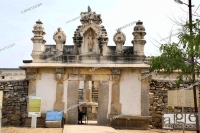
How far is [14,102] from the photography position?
1427 centimetres

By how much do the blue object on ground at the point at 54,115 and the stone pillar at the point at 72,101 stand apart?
23.7 inches

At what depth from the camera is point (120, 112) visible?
1352 cm

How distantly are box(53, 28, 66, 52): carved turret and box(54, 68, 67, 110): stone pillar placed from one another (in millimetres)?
1206

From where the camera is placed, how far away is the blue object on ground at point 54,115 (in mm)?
13016

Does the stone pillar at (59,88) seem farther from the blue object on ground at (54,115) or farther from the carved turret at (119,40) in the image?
the carved turret at (119,40)

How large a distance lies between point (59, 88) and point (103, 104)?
2327mm

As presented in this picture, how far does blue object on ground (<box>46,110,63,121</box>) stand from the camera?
42.7 feet

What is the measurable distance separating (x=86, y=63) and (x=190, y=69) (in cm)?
599

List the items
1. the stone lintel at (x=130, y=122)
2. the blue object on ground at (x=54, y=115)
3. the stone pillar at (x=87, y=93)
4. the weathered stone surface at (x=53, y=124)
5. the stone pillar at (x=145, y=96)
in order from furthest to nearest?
the stone pillar at (x=87, y=93) → the stone pillar at (x=145, y=96) → the stone lintel at (x=130, y=122) → the blue object on ground at (x=54, y=115) → the weathered stone surface at (x=53, y=124)

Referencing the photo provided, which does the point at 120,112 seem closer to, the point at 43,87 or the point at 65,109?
the point at 65,109

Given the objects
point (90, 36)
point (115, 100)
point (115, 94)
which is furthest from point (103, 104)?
point (90, 36)

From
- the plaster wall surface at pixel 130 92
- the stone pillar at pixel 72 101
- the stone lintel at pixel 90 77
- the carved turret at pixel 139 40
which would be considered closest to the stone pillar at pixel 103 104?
the stone lintel at pixel 90 77

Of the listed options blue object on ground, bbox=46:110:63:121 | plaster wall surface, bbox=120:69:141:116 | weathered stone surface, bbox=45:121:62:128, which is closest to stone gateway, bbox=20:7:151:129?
plaster wall surface, bbox=120:69:141:116

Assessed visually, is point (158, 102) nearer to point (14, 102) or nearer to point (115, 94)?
point (115, 94)
